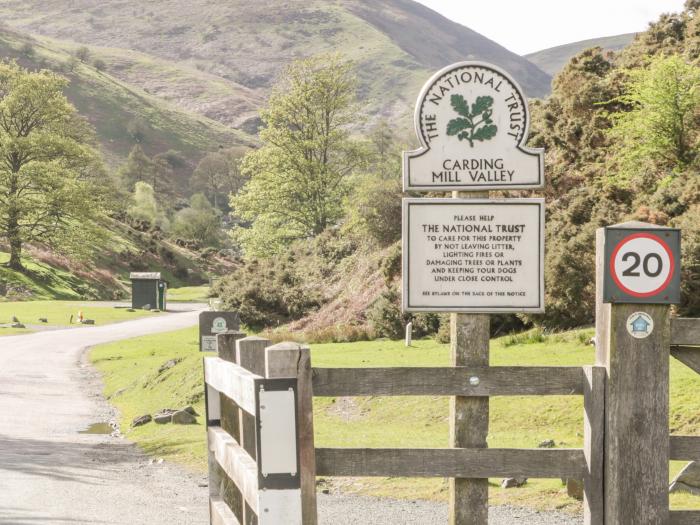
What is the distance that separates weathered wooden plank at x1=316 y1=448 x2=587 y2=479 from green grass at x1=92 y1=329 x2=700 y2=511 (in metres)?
3.19

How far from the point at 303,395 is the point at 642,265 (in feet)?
7.44

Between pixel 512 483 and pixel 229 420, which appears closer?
pixel 229 420

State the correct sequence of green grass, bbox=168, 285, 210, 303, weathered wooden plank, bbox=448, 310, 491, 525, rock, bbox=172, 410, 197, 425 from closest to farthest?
weathered wooden plank, bbox=448, 310, 491, 525, rock, bbox=172, 410, 197, 425, green grass, bbox=168, 285, 210, 303

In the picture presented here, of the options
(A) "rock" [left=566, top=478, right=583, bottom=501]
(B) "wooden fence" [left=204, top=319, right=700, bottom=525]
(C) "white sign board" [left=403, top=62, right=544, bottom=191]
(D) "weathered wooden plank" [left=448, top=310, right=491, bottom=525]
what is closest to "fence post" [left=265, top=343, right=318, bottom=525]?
(B) "wooden fence" [left=204, top=319, right=700, bottom=525]

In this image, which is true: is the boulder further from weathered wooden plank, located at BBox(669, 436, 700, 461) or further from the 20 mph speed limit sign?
the 20 mph speed limit sign

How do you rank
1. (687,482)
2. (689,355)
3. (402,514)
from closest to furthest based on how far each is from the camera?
(689,355) → (687,482) → (402,514)

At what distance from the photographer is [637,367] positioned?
609 cm

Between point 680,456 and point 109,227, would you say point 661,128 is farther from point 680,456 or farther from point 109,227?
point 109,227

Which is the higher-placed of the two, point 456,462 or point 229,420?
point 229,420

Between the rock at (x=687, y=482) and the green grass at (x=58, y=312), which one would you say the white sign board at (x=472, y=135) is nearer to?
the rock at (x=687, y=482)

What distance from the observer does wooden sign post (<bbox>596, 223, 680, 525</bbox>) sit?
6027 mm

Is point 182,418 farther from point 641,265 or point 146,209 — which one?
point 146,209

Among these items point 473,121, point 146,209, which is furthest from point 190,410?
point 146,209

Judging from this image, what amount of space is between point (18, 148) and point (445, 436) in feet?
197
